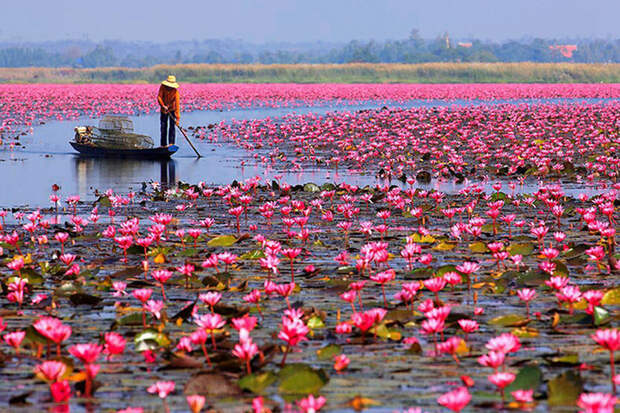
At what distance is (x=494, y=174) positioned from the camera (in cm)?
1936

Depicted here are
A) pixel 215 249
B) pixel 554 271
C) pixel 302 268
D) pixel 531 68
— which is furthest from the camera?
pixel 531 68

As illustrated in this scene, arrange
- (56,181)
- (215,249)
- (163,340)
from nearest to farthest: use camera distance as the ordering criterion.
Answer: (163,340) < (215,249) < (56,181)

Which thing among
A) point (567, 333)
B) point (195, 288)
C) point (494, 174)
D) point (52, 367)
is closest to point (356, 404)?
point (52, 367)

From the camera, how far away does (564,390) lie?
4.97m

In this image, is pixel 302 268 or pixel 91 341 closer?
pixel 91 341

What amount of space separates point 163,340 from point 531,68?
317 feet

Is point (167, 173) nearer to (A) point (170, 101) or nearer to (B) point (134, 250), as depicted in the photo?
(A) point (170, 101)

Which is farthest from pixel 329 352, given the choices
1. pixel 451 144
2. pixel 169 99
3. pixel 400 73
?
pixel 400 73

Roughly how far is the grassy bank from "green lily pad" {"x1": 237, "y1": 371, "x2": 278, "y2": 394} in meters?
93.0

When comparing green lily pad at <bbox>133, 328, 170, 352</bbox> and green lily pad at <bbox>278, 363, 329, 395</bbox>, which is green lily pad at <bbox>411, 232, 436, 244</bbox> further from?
green lily pad at <bbox>278, 363, 329, 395</bbox>

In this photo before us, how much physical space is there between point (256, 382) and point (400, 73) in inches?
3889

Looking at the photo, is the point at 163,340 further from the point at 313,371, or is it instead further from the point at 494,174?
the point at 494,174

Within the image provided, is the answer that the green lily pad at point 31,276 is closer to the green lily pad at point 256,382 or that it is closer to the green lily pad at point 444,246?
the green lily pad at point 256,382

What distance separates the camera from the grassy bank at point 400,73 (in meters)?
96.1
